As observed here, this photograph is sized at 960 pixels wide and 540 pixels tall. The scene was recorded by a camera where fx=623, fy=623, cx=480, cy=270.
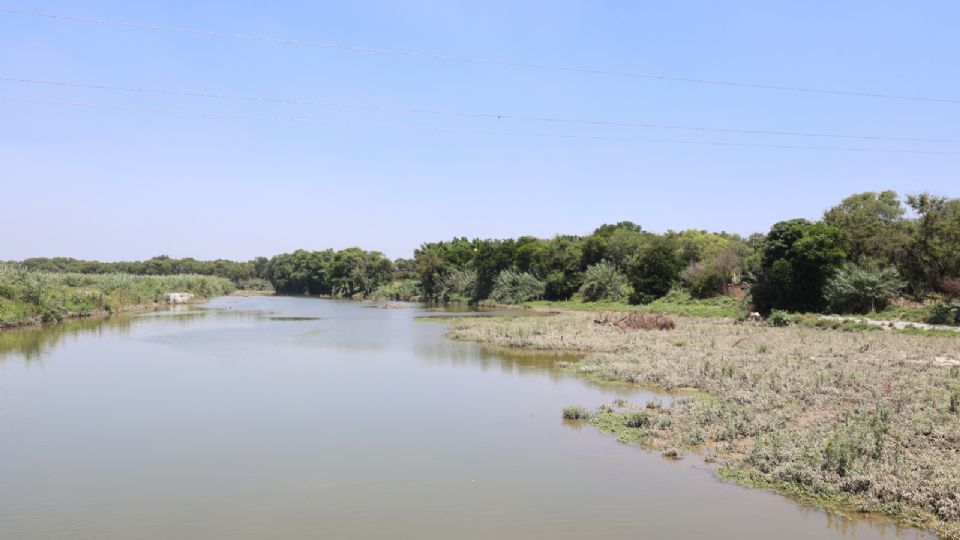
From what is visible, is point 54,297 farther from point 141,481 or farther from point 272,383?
point 141,481

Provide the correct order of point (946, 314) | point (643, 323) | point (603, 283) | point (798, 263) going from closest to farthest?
point (946, 314)
point (643, 323)
point (798, 263)
point (603, 283)

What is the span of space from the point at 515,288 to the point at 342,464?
5198 cm

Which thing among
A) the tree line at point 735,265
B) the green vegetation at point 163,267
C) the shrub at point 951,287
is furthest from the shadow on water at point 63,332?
the green vegetation at point 163,267

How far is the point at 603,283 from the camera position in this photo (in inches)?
2051

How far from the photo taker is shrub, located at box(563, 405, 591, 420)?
43.6ft

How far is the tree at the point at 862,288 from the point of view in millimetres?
28484

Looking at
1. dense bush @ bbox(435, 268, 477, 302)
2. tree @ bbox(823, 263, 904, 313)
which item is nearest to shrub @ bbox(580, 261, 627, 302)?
dense bush @ bbox(435, 268, 477, 302)

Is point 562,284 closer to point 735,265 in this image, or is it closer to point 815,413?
point 735,265

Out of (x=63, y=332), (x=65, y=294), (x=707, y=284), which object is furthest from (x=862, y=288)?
(x=65, y=294)

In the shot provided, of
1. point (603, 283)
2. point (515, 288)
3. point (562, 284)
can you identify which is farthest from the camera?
point (515, 288)

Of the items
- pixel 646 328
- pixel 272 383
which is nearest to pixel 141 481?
pixel 272 383

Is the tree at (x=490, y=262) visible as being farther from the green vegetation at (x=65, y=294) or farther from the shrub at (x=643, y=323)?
the shrub at (x=643, y=323)

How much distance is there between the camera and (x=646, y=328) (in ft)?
95.1

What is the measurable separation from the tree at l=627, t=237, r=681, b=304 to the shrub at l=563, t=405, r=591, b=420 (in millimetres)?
34206
